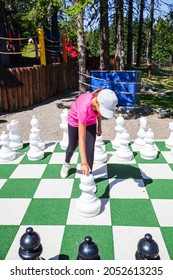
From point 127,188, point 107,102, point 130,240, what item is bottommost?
point 130,240

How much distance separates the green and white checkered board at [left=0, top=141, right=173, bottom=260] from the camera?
2111 mm

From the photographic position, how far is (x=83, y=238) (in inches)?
85.8

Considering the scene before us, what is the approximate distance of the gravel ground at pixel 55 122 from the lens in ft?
17.6

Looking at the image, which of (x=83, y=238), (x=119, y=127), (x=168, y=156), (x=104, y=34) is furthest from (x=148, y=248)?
(x=104, y=34)

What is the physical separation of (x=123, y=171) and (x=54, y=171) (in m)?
0.95

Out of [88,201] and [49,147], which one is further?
[49,147]

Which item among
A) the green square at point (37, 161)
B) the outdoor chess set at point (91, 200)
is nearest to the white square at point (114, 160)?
the outdoor chess set at point (91, 200)

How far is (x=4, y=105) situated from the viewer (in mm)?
7062

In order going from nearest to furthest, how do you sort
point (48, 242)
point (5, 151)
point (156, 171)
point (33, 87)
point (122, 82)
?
point (48, 242), point (156, 171), point (5, 151), point (122, 82), point (33, 87)

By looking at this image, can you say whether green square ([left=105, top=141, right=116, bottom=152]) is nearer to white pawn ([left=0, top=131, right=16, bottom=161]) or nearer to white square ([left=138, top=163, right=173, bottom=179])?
white square ([left=138, top=163, right=173, bottom=179])

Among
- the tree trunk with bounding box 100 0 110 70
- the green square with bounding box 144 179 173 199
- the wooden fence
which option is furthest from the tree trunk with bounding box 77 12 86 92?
the green square with bounding box 144 179 173 199

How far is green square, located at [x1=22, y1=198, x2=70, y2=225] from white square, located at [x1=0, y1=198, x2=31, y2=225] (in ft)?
0.19

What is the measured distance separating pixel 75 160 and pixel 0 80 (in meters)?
4.23

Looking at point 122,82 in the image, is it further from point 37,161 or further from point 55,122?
point 37,161
